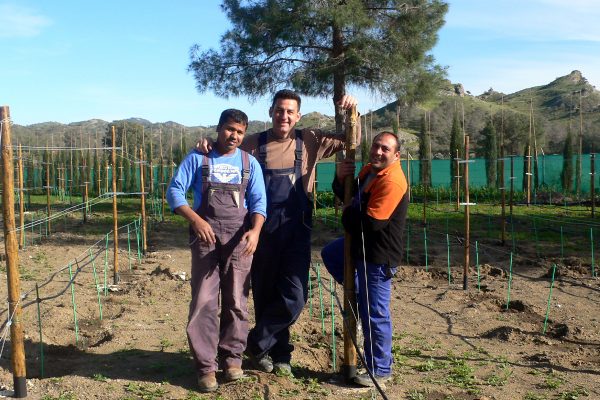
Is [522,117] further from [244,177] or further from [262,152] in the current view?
[244,177]

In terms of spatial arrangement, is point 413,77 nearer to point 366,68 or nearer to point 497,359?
point 366,68

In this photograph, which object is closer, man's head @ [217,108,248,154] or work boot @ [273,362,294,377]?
man's head @ [217,108,248,154]

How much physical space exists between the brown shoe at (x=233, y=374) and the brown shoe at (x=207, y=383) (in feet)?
0.35

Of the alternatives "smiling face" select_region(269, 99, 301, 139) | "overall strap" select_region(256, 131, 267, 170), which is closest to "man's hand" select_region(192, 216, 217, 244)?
"overall strap" select_region(256, 131, 267, 170)

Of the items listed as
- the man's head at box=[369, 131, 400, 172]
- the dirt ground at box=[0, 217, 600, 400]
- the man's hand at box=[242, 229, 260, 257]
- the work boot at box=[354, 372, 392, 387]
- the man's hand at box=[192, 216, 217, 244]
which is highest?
the man's head at box=[369, 131, 400, 172]

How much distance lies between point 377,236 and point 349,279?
0.36 m

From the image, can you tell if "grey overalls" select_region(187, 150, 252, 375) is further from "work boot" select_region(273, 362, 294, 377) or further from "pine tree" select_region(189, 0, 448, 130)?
"pine tree" select_region(189, 0, 448, 130)

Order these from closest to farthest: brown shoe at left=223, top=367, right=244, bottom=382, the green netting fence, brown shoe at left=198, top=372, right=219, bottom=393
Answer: brown shoe at left=198, top=372, right=219, bottom=393, brown shoe at left=223, top=367, right=244, bottom=382, the green netting fence

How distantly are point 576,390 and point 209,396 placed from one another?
2282 mm

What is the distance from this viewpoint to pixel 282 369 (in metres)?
4.16

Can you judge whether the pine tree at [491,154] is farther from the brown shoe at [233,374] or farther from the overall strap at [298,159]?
the brown shoe at [233,374]

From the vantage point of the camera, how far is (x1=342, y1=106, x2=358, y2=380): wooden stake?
13.2 feet

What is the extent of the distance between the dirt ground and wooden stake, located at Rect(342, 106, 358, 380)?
0.16 metres

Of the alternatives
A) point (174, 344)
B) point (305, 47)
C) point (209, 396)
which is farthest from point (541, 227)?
point (209, 396)
